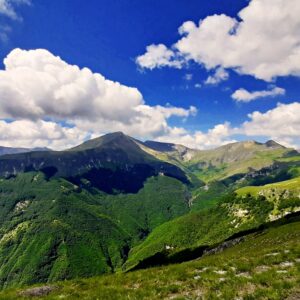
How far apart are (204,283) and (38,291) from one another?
14.3 m

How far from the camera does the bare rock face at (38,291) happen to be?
1107 inches

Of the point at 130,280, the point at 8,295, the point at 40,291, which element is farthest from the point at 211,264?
the point at 8,295

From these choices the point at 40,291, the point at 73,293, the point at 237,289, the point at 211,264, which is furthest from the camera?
the point at 211,264

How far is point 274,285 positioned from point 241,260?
845cm

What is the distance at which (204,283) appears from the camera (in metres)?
25.0

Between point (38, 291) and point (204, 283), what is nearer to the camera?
point (204, 283)

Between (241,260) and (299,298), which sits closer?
(299,298)

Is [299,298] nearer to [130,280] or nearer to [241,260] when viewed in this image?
[241,260]

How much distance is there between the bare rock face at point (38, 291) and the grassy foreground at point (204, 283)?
0.09m

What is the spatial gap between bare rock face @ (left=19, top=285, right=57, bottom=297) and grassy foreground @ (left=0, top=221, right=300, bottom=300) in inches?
3.7

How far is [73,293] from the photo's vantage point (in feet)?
88.1

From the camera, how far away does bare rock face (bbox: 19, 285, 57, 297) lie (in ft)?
92.2

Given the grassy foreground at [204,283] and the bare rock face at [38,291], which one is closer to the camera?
the grassy foreground at [204,283]

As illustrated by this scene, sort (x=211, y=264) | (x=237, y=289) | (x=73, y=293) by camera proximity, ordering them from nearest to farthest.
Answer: (x=237, y=289) < (x=73, y=293) < (x=211, y=264)
